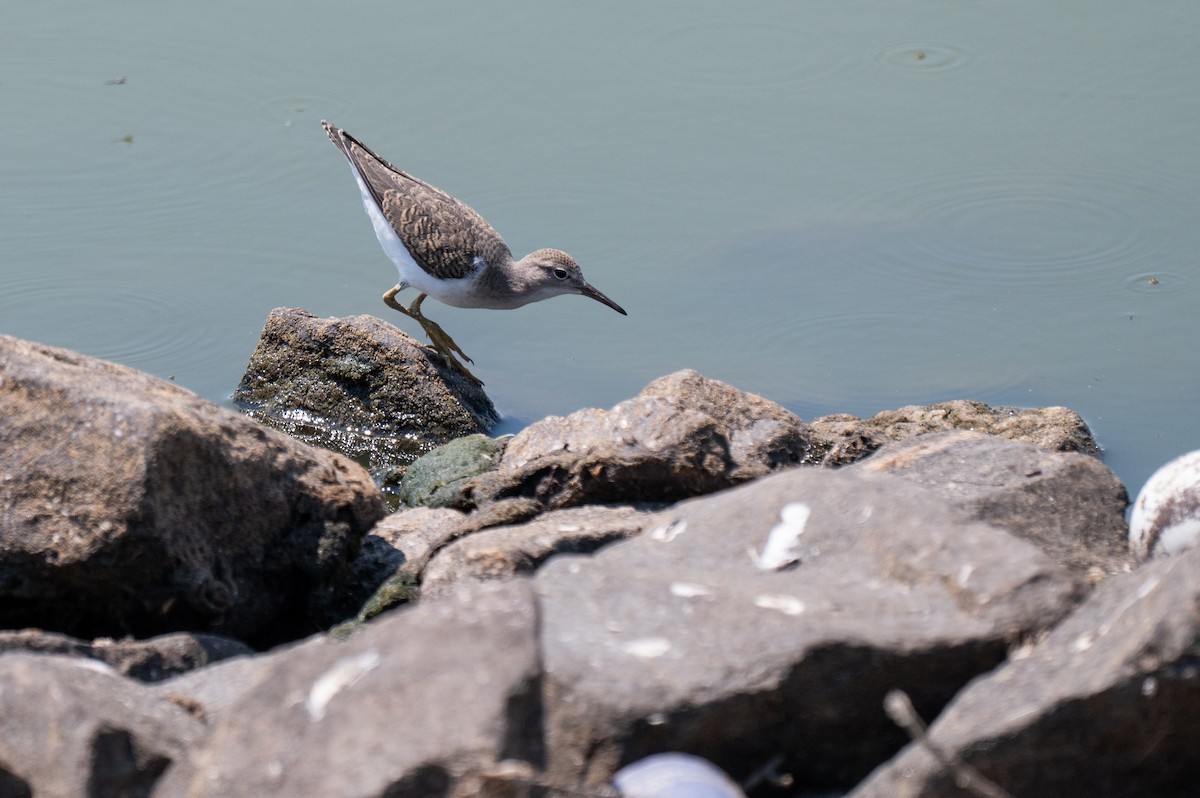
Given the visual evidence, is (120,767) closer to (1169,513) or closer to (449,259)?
(1169,513)

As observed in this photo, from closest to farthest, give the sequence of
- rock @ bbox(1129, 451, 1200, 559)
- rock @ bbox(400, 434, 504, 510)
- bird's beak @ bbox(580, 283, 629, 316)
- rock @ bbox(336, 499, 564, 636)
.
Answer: rock @ bbox(1129, 451, 1200, 559), rock @ bbox(336, 499, 564, 636), rock @ bbox(400, 434, 504, 510), bird's beak @ bbox(580, 283, 629, 316)

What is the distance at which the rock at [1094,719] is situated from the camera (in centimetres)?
293

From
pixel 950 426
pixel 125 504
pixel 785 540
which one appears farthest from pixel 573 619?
pixel 950 426

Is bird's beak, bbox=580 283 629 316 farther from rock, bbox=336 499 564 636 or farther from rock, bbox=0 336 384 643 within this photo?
rock, bbox=0 336 384 643

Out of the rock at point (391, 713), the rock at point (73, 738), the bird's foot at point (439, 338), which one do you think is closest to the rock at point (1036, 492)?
the rock at point (391, 713)

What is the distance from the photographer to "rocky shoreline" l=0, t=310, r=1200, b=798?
9.70 feet

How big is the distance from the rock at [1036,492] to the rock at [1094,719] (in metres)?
1.16

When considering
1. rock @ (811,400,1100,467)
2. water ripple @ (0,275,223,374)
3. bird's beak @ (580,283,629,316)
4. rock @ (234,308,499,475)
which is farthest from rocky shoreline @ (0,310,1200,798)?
water ripple @ (0,275,223,374)

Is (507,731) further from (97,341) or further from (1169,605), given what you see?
(97,341)

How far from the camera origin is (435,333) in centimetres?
807

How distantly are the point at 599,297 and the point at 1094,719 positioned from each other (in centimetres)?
→ 559

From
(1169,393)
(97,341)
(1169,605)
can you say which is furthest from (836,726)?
(97,341)

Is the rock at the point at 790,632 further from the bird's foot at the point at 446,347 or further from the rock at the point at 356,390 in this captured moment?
the bird's foot at the point at 446,347

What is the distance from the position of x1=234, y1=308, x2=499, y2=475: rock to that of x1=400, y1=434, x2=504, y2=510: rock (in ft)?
2.31
